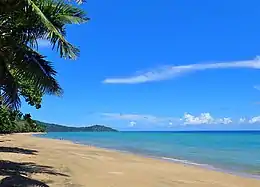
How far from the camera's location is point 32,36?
11.2m

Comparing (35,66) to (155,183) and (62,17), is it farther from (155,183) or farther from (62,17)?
(155,183)

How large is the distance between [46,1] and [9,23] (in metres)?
1.31

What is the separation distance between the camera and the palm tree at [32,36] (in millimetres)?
9531

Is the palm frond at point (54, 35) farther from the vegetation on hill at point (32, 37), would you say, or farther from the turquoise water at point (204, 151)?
the turquoise water at point (204, 151)

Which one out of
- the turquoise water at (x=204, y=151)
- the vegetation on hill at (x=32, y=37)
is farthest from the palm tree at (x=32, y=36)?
the turquoise water at (x=204, y=151)

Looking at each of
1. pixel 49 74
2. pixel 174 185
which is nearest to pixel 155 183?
pixel 174 185

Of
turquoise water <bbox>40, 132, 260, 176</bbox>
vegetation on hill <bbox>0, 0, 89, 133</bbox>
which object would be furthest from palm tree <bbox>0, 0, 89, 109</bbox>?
turquoise water <bbox>40, 132, 260, 176</bbox>

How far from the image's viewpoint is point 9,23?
11.3m

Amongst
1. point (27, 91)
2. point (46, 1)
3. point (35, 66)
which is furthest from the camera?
point (27, 91)

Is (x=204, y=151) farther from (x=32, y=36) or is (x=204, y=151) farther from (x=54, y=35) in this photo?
(x=54, y=35)

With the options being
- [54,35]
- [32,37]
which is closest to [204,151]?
[32,37]

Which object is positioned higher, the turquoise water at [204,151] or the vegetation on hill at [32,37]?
the vegetation on hill at [32,37]

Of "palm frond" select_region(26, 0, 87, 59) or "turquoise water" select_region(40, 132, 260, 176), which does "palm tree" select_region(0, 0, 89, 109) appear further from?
"turquoise water" select_region(40, 132, 260, 176)

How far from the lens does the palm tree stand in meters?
9.53
